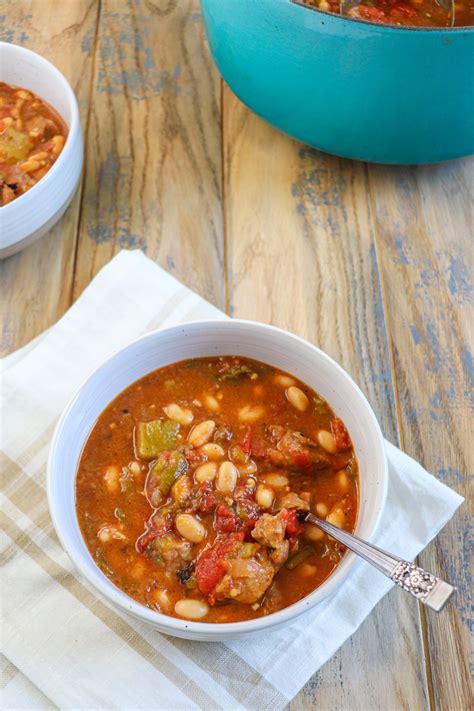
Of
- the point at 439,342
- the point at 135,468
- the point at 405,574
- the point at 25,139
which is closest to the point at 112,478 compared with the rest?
the point at 135,468

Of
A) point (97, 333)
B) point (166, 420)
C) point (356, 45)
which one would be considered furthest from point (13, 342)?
point (356, 45)

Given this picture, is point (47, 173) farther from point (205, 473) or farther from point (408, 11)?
point (408, 11)

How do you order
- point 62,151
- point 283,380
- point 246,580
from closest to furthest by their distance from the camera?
point 246,580, point 283,380, point 62,151

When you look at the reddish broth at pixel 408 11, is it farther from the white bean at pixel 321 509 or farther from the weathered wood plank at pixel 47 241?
the white bean at pixel 321 509

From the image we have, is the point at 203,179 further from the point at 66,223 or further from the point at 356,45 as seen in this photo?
the point at 356,45

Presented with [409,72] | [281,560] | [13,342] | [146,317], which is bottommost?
[13,342]

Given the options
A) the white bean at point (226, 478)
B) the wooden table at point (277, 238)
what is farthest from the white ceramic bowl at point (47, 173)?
the white bean at point (226, 478)
